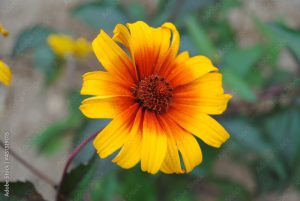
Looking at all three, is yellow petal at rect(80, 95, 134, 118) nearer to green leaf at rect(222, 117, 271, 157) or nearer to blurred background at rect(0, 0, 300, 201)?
blurred background at rect(0, 0, 300, 201)

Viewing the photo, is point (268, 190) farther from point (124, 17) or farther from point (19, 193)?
point (19, 193)

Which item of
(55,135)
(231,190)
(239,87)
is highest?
(239,87)

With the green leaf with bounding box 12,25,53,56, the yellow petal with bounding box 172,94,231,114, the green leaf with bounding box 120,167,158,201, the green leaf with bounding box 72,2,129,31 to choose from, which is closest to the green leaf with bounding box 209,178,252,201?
the green leaf with bounding box 120,167,158,201

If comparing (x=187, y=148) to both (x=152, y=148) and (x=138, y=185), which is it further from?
(x=138, y=185)

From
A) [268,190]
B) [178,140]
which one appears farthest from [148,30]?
[268,190]

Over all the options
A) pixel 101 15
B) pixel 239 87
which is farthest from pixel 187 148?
pixel 101 15

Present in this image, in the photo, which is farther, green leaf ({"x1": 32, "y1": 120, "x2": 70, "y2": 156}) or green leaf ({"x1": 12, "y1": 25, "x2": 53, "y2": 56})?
green leaf ({"x1": 32, "y1": 120, "x2": 70, "y2": 156})

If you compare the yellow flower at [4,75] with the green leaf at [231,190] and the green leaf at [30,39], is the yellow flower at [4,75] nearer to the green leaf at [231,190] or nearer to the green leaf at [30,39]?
the green leaf at [30,39]
